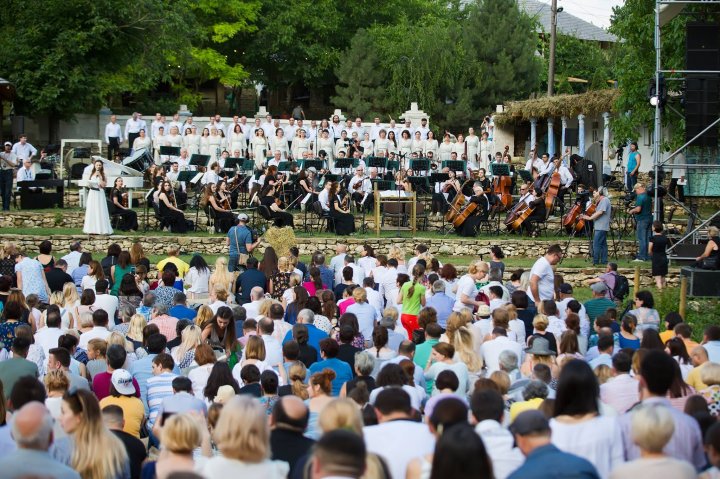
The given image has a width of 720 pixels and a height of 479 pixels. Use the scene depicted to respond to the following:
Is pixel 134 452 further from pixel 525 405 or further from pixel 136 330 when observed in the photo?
pixel 136 330

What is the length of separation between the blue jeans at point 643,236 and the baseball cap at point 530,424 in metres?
16.8

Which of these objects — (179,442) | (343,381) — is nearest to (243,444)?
(179,442)

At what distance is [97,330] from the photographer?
11.6 m

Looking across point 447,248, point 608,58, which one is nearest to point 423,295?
point 447,248

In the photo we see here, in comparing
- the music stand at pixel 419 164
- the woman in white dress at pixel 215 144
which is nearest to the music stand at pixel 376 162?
the music stand at pixel 419 164

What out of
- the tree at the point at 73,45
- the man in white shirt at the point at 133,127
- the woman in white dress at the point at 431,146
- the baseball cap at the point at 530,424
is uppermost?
the tree at the point at 73,45

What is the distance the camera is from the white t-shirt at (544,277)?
49.4 ft

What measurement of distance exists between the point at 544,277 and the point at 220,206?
1192 centimetres

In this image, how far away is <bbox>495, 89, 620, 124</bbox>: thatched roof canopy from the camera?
34000mm

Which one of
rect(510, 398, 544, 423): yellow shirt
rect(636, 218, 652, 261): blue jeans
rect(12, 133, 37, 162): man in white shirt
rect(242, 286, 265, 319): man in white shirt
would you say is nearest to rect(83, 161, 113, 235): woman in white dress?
rect(12, 133, 37, 162): man in white shirt

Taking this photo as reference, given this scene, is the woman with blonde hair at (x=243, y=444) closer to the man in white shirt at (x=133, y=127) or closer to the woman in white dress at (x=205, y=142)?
the woman in white dress at (x=205, y=142)

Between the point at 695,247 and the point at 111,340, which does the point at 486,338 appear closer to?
the point at 111,340

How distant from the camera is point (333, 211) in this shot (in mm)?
25391

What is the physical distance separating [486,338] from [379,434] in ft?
17.4
